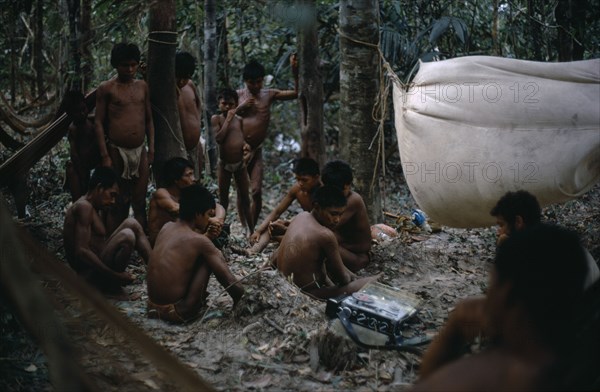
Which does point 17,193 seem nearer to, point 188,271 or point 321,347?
point 188,271

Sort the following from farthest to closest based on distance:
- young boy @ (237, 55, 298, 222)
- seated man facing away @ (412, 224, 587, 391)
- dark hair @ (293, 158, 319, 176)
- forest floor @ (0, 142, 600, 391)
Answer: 1. young boy @ (237, 55, 298, 222)
2. dark hair @ (293, 158, 319, 176)
3. forest floor @ (0, 142, 600, 391)
4. seated man facing away @ (412, 224, 587, 391)

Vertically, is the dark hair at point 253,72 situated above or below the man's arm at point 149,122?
above

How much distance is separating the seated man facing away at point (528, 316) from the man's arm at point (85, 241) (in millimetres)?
2892

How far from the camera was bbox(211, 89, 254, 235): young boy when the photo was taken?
5.91m

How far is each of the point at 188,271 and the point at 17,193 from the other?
2583 millimetres

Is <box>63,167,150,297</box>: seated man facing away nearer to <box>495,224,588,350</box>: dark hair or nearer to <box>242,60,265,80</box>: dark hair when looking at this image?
<box>242,60,265,80</box>: dark hair

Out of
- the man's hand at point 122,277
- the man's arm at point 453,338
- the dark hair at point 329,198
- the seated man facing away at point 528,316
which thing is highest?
the seated man facing away at point 528,316

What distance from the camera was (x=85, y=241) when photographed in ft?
13.1

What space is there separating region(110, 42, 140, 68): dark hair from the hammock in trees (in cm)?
226

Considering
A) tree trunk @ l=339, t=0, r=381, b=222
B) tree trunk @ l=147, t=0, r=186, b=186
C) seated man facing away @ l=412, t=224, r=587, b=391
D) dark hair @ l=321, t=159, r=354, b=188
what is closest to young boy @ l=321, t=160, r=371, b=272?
dark hair @ l=321, t=159, r=354, b=188

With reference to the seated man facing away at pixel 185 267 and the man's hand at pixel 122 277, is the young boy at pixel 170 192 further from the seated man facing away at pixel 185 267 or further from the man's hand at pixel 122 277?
the seated man facing away at pixel 185 267

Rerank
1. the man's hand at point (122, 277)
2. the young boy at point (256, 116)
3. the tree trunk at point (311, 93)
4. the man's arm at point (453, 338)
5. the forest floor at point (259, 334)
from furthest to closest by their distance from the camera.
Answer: the young boy at point (256, 116)
the tree trunk at point (311, 93)
the man's hand at point (122, 277)
the forest floor at point (259, 334)
the man's arm at point (453, 338)

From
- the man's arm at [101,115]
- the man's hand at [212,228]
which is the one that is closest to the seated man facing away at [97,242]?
the man's hand at [212,228]

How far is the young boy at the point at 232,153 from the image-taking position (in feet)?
19.4
